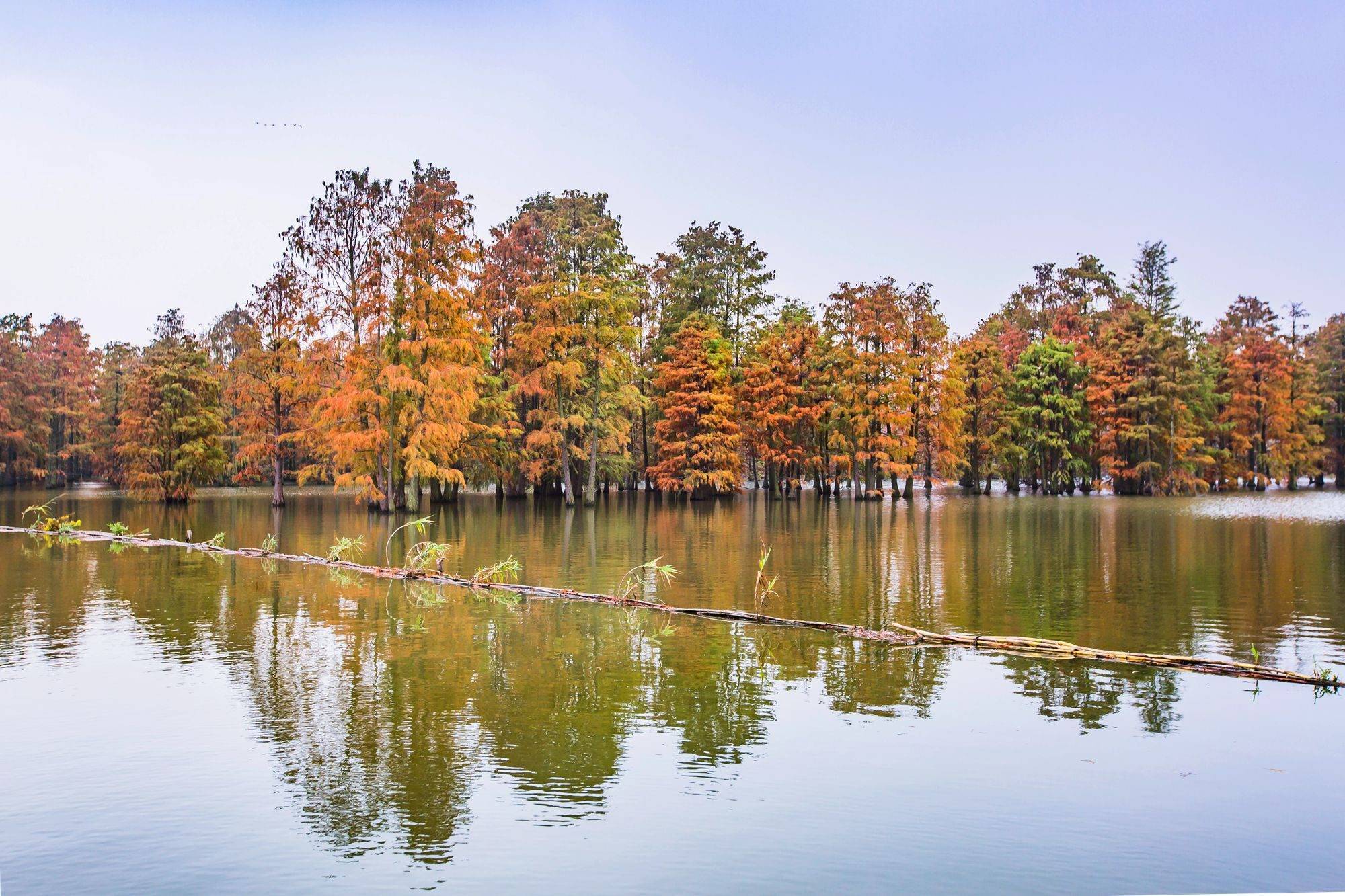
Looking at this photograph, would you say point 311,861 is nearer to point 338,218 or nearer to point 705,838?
point 705,838

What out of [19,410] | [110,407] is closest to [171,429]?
[19,410]

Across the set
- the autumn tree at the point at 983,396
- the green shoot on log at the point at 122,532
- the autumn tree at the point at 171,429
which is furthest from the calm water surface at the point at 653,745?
the autumn tree at the point at 983,396

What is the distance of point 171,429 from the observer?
4972 cm

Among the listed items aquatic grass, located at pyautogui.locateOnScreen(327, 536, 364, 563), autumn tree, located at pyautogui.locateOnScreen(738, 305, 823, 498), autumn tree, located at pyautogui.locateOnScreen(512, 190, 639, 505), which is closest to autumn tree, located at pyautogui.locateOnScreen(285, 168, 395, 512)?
autumn tree, located at pyautogui.locateOnScreen(512, 190, 639, 505)

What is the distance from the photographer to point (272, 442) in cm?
5228

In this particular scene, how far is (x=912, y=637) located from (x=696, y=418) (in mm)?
42384

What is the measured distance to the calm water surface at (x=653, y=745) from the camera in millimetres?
5957

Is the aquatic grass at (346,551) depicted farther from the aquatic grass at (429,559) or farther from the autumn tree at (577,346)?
the autumn tree at (577,346)

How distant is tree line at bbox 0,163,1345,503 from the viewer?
42.9m

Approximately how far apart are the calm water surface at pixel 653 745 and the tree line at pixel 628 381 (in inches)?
1080

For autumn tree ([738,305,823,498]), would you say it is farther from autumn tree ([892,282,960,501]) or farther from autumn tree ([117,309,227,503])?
autumn tree ([117,309,227,503])

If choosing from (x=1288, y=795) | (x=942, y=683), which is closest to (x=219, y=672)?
(x=942, y=683)

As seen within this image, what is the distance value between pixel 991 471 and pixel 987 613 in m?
54.4

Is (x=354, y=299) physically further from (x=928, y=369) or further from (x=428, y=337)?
(x=928, y=369)
